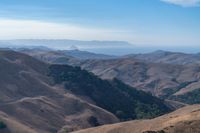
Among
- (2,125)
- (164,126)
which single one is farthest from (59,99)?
(164,126)

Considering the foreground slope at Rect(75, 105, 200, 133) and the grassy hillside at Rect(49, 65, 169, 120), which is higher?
the foreground slope at Rect(75, 105, 200, 133)

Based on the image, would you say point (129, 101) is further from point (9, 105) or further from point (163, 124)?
point (163, 124)

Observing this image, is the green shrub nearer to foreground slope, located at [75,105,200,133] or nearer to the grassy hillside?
foreground slope, located at [75,105,200,133]

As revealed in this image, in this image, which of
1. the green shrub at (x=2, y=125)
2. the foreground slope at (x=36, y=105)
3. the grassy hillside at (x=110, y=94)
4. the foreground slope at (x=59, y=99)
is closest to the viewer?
the green shrub at (x=2, y=125)

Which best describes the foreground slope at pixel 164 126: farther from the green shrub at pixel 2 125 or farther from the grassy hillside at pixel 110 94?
the grassy hillside at pixel 110 94

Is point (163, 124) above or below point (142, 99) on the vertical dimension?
above

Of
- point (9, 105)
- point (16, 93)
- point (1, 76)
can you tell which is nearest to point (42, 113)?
point (9, 105)

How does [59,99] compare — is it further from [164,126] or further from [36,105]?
[164,126]

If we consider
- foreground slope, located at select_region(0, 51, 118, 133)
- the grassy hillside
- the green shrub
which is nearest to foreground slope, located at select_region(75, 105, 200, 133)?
the green shrub

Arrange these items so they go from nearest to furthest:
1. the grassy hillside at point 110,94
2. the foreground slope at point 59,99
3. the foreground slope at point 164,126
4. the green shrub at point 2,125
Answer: the foreground slope at point 164,126 → the green shrub at point 2,125 → the foreground slope at point 59,99 → the grassy hillside at point 110,94

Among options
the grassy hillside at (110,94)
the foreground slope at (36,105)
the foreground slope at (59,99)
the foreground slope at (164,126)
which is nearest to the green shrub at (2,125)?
the foreground slope at (36,105)

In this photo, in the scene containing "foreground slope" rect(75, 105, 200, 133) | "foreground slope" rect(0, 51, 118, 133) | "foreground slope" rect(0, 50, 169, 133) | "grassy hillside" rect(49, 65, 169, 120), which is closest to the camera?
"foreground slope" rect(75, 105, 200, 133)
